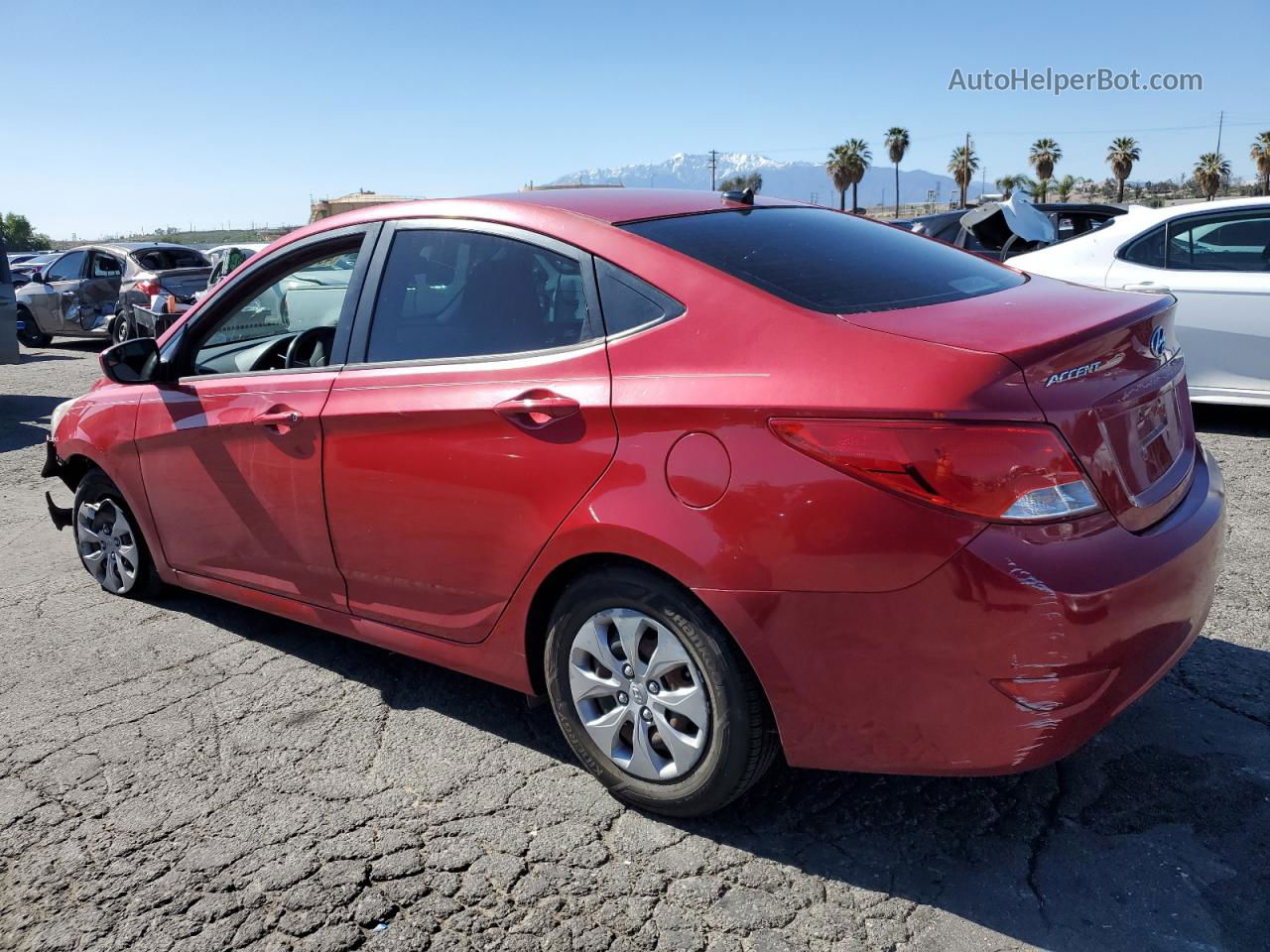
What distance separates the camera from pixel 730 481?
2436mm

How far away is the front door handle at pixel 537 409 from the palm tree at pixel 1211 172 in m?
80.7

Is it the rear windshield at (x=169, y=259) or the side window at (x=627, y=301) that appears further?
the rear windshield at (x=169, y=259)

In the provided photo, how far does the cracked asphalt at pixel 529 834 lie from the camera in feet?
7.98

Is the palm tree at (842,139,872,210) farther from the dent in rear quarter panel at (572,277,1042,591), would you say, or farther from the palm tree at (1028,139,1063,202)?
the dent in rear quarter panel at (572,277,1042,591)

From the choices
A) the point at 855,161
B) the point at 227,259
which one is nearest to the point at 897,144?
the point at 855,161

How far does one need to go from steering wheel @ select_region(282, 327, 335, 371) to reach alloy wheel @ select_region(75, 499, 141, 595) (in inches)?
50.5

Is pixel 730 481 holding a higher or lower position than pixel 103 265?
lower

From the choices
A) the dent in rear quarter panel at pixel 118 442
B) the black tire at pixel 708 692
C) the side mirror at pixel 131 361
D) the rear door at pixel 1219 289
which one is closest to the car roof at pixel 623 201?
the black tire at pixel 708 692

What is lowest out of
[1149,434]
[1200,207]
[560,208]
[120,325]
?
[120,325]

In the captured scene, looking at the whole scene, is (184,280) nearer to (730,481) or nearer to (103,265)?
(103,265)

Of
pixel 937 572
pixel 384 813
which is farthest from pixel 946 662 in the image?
pixel 384 813

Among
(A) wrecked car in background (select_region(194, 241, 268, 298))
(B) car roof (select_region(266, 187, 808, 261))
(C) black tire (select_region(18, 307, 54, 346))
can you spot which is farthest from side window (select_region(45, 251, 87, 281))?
(B) car roof (select_region(266, 187, 808, 261))

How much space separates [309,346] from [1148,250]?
5842mm

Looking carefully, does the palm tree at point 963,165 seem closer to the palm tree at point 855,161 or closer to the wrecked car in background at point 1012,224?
the palm tree at point 855,161
